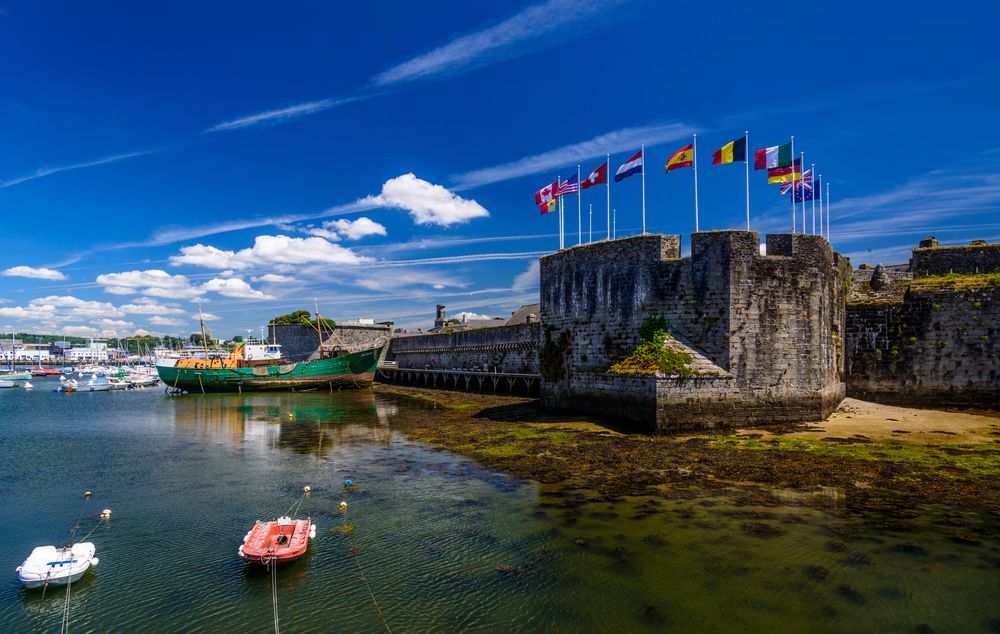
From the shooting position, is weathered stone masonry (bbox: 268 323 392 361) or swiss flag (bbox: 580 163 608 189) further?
weathered stone masonry (bbox: 268 323 392 361)

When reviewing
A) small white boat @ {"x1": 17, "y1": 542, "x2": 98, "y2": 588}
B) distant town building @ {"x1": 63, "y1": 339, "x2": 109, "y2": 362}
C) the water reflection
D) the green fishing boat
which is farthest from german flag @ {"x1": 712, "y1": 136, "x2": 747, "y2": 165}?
distant town building @ {"x1": 63, "y1": 339, "x2": 109, "y2": 362}

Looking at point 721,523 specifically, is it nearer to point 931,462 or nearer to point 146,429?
point 931,462

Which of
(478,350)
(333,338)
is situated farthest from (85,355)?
(478,350)

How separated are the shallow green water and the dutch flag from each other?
1251 cm

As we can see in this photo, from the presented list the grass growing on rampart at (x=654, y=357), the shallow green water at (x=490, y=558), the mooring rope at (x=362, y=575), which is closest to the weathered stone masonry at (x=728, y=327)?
the grass growing on rampart at (x=654, y=357)

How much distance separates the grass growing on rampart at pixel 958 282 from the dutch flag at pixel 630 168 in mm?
12245

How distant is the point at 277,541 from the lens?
8.54m

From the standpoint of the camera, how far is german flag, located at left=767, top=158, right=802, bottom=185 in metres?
18.8

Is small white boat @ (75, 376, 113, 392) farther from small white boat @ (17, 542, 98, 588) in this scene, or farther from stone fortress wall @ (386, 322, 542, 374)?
small white boat @ (17, 542, 98, 588)

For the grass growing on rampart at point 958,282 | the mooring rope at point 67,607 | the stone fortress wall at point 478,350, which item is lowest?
the mooring rope at point 67,607

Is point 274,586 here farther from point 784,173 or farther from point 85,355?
point 85,355

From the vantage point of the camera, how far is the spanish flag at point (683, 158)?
1827 centimetres

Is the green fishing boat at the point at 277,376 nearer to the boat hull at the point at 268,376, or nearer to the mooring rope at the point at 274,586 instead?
the boat hull at the point at 268,376

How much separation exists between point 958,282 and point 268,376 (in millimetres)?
47164
